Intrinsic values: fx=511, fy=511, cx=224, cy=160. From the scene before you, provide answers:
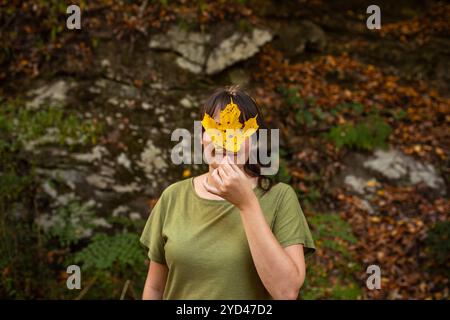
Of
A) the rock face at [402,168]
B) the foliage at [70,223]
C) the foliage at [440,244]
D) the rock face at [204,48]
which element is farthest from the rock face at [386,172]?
the foliage at [70,223]

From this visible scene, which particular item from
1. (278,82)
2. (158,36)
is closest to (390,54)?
(278,82)

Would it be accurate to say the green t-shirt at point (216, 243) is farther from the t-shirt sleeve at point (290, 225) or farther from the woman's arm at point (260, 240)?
the woman's arm at point (260, 240)

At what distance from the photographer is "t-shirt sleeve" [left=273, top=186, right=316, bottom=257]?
1969 millimetres

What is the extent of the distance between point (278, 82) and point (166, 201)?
20.2ft

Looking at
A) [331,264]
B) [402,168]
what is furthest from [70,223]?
[402,168]

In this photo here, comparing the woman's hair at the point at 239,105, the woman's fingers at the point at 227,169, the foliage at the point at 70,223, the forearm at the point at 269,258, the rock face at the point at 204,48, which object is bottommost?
the foliage at the point at 70,223

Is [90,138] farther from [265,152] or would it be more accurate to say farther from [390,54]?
[390,54]

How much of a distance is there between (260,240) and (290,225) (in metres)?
0.24

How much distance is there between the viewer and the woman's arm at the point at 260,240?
1796mm

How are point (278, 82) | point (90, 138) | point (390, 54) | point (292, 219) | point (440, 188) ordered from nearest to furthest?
1. point (292, 219)
2. point (90, 138)
3. point (440, 188)
4. point (278, 82)
5. point (390, 54)

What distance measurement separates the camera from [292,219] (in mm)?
2014

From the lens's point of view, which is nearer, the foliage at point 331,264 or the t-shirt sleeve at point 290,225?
the t-shirt sleeve at point 290,225

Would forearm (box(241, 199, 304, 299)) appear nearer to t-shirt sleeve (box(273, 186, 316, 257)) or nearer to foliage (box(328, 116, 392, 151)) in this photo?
t-shirt sleeve (box(273, 186, 316, 257))

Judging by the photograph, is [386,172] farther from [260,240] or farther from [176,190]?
[260,240]
